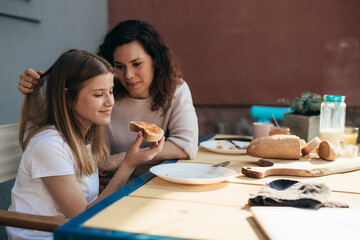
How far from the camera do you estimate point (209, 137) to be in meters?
2.77

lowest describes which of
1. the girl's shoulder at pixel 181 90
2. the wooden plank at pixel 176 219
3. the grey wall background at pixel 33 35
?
the wooden plank at pixel 176 219

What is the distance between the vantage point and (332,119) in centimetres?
223

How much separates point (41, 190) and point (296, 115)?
165 cm

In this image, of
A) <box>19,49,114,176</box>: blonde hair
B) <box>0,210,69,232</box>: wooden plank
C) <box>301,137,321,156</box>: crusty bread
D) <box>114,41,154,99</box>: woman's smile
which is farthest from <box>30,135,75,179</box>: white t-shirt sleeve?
<box>301,137,321,156</box>: crusty bread

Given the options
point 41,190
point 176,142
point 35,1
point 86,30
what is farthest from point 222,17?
point 41,190

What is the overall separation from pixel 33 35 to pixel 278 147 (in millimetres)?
2319

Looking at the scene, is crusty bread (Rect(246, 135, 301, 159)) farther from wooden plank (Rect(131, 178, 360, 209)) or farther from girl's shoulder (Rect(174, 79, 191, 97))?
girl's shoulder (Rect(174, 79, 191, 97))

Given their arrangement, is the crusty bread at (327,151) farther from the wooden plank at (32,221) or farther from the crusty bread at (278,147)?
the wooden plank at (32,221)

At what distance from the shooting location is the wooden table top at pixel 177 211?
935mm

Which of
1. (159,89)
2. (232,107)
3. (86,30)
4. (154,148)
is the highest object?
(86,30)

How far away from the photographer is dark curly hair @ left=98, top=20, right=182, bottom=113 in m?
2.30

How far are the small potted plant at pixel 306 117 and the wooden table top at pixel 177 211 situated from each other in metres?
0.81

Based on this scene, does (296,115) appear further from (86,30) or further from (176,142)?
(86,30)

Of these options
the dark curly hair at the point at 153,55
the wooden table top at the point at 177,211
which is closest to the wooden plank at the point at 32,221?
the wooden table top at the point at 177,211
